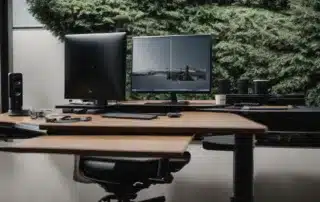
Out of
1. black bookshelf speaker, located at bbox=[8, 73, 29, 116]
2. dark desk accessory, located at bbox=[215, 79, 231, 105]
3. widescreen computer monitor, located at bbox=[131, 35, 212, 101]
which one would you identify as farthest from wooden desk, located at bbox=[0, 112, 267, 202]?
widescreen computer monitor, located at bbox=[131, 35, 212, 101]

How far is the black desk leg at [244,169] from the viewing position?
1.88 m

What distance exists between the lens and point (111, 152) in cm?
133

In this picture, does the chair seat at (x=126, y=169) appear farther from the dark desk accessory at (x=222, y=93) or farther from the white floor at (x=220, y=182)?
the white floor at (x=220, y=182)

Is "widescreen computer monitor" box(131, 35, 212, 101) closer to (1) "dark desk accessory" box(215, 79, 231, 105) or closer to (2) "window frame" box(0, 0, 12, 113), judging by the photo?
(1) "dark desk accessory" box(215, 79, 231, 105)

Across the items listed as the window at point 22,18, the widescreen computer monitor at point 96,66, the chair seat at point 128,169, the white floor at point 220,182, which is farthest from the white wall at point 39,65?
the chair seat at point 128,169

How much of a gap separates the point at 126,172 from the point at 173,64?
3.29 ft

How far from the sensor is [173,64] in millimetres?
2715

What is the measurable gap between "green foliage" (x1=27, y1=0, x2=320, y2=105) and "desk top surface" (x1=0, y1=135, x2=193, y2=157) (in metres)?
2.15

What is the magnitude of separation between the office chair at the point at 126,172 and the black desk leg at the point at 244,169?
0.87ft

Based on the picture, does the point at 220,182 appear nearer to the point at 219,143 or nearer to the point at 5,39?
the point at 219,143

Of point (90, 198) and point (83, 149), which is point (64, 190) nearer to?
point (90, 198)

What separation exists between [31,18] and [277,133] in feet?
9.68

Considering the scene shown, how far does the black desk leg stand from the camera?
6.18 ft

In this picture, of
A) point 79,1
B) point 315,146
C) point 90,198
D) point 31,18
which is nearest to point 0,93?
point 31,18
